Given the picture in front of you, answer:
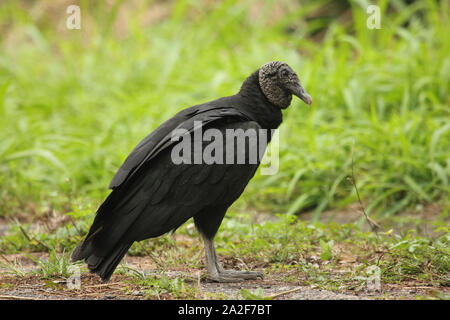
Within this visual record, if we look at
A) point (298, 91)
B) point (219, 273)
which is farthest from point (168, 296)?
point (298, 91)

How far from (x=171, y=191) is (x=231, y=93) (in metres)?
3.02

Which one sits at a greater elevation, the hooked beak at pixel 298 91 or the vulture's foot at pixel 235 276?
the hooked beak at pixel 298 91

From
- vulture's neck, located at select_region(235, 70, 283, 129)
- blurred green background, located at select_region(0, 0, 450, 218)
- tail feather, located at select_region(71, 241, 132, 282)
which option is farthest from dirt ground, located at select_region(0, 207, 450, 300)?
vulture's neck, located at select_region(235, 70, 283, 129)

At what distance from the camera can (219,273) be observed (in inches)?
117

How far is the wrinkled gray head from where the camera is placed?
316 cm

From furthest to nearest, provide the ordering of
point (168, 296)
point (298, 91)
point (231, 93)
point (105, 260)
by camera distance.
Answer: point (231, 93) → point (298, 91) → point (105, 260) → point (168, 296)

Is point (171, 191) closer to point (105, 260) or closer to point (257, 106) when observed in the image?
point (105, 260)

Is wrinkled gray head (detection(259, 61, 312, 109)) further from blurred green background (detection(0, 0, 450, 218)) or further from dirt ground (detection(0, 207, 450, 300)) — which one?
blurred green background (detection(0, 0, 450, 218))

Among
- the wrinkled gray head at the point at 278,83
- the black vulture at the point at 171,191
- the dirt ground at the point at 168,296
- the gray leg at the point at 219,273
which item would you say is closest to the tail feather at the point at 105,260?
the black vulture at the point at 171,191

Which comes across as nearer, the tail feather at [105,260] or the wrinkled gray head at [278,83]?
the tail feather at [105,260]

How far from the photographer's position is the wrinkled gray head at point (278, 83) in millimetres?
3162

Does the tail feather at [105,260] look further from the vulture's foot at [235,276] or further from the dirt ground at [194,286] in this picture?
the vulture's foot at [235,276]

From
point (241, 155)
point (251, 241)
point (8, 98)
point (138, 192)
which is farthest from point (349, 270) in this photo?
point (8, 98)

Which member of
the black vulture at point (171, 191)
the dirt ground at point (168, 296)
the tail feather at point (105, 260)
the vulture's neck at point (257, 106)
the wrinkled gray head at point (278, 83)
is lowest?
the dirt ground at point (168, 296)
